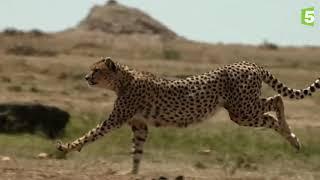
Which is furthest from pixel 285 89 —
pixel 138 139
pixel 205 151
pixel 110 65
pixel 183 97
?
pixel 205 151

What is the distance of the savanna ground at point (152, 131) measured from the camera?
14.5 m

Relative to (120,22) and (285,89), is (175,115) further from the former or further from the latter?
(120,22)

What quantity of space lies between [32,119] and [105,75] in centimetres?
→ 739

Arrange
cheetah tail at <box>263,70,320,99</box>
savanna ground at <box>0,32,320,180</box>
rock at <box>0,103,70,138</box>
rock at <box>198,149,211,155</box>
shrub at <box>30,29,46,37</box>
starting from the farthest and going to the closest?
shrub at <box>30,29,46,37</box>
rock at <box>0,103,70,138</box>
rock at <box>198,149,211,155</box>
savanna ground at <box>0,32,320,180</box>
cheetah tail at <box>263,70,320,99</box>

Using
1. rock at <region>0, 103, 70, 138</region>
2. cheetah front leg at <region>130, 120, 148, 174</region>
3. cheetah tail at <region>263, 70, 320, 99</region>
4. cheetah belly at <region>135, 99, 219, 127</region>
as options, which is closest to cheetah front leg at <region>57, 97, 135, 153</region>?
cheetah belly at <region>135, 99, 219, 127</region>

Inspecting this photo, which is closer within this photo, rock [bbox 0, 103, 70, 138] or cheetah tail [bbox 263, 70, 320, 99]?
cheetah tail [bbox 263, 70, 320, 99]

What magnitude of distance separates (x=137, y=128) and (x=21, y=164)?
2.78 meters

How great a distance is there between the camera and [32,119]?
1875cm

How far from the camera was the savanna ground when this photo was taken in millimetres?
14462

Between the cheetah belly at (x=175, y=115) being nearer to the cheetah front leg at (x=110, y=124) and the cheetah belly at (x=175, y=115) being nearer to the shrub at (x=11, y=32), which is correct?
the cheetah front leg at (x=110, y=124)

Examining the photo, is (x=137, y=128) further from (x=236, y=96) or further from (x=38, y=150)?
(x=38, y=150)

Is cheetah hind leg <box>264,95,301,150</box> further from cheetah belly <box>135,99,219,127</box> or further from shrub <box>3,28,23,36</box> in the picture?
shrub <box>3,28,23,36</box>

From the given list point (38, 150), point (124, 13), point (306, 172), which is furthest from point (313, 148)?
point (124, 13)

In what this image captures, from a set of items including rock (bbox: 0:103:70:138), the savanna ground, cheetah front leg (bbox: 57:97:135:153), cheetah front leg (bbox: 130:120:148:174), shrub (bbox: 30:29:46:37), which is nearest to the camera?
cheetah front leg (bbox: 57:97:135:153)
